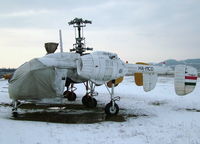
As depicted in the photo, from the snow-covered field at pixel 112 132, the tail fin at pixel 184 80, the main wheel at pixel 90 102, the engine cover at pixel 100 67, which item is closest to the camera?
the snow-covered field at pixel 112 132

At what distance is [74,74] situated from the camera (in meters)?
12.7

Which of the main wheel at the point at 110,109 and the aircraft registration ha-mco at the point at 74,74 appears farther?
the main wheel at the point at 110,109

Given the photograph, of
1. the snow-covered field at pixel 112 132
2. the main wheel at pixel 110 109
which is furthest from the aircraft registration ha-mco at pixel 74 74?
the snow-covered field at pixel 112 132

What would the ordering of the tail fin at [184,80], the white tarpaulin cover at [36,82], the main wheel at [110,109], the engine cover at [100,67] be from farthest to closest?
the tail fin at [184,80] → the main wheel at [110,109] → the engine cover at [100,67] → the white tarpaulin cover at [36,82]

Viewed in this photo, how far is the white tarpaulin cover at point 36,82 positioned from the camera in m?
10.1

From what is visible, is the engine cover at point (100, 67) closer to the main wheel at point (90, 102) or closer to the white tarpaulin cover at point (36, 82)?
the white tarpaulin cover at point (36, 82)

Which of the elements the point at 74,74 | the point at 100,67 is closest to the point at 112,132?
the point at 100,67

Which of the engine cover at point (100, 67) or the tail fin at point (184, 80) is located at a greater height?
the engine cover at point (100, 67)

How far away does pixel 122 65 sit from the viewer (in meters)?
12.1

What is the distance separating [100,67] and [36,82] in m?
2.90

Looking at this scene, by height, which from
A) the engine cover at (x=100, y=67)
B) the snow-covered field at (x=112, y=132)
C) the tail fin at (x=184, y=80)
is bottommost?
the snow-covered field at (x=112, y=132)

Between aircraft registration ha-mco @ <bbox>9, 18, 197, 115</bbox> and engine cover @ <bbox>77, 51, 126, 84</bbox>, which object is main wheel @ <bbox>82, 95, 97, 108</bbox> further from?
engine cover @ <bbox>77, 51, 126, 84</bbox>

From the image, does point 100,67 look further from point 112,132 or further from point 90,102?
point 90,102

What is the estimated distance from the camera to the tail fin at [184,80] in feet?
41.8
